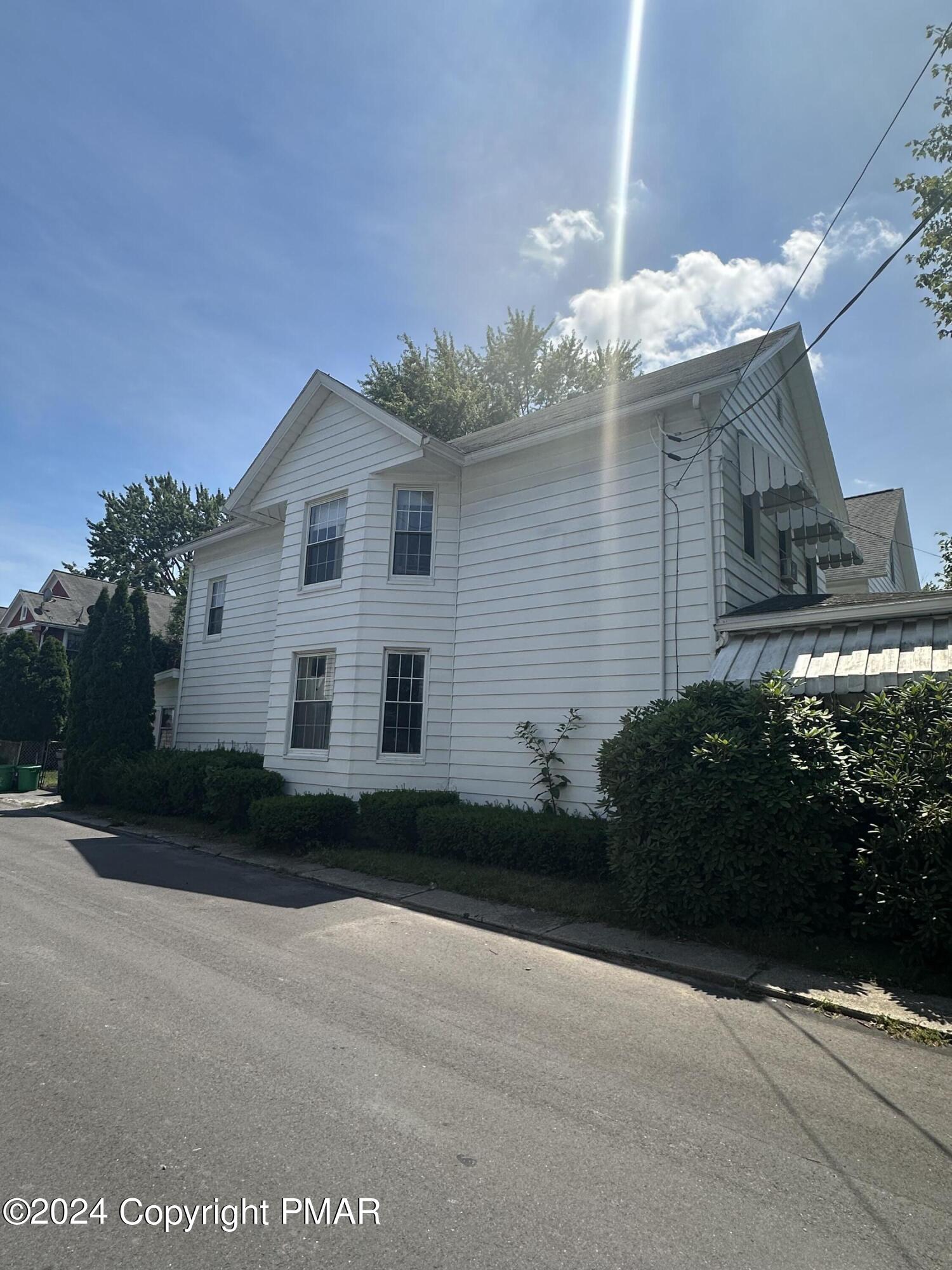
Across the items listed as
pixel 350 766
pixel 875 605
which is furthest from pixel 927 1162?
pixel 350 766

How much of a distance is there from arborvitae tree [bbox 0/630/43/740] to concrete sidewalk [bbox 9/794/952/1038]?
1957 centimetres

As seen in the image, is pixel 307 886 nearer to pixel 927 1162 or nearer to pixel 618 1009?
pixel 618 1009

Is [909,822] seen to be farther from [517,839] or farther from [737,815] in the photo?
[517,839]

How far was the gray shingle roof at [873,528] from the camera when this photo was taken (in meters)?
17.2

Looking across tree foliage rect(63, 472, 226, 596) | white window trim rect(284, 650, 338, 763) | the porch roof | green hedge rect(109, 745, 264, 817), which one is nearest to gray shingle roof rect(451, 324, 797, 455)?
the porch roof

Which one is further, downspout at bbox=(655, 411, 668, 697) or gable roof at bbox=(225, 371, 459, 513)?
gable roof at bbox=(225, 371, 459, 513)

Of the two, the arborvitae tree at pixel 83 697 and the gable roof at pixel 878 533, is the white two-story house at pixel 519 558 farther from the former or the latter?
the arborvitae tree at pixel 83 697

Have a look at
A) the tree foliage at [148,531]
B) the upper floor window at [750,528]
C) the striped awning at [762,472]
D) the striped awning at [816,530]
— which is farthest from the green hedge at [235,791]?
the tree foliage at [148,531]

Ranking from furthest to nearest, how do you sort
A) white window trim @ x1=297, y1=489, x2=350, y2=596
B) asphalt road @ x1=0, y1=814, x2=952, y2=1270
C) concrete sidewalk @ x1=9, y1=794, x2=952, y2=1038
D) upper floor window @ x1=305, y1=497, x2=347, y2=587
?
1. upper floor window @ x1=305, y1=497, x2=347, y2=587
2. white window trim @ x1=297, y1=489, x2=350, y2=596
3. concrete sidewalk @ x1=9, y1=794, x2=952, y2=1038
4. asphalt road @ x1=0, y1=814, x2=952, y2=1270

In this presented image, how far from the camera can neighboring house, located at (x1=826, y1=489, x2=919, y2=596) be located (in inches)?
680

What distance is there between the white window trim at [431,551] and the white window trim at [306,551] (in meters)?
0.94

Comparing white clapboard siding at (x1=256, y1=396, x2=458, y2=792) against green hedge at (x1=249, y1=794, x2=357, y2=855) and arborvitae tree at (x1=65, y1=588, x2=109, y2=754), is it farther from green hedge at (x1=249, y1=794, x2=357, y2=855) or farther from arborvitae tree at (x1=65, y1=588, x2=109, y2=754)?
arborvitae tree at (x1=65, y1=588, x2=109, y2=754)

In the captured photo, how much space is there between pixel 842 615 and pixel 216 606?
51.3ft

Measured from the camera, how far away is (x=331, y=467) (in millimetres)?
14508
